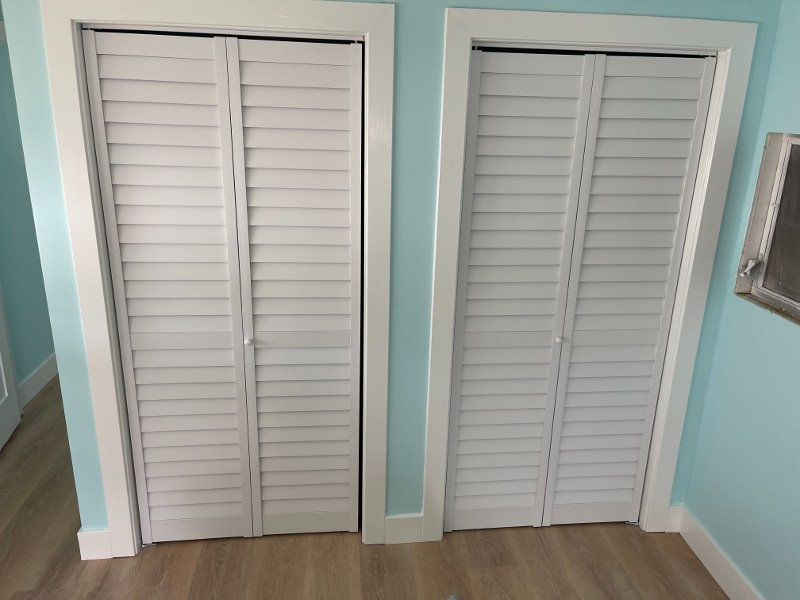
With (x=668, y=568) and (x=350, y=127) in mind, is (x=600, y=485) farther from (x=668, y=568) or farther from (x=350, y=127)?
(x=350, y=127)

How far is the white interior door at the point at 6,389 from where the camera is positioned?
116 inches

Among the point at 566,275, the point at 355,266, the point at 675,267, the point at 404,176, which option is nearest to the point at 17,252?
the point at 355,266

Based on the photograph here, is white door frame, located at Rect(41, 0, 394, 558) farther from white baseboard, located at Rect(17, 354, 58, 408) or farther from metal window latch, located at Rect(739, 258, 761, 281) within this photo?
white baseboard, located at Rect(17, 354, 58, 408)

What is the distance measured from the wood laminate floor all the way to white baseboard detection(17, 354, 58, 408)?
39.1 inches

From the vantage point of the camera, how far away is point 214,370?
2.10m

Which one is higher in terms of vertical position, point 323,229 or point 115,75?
point 115,75

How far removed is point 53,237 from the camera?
6.12 ft

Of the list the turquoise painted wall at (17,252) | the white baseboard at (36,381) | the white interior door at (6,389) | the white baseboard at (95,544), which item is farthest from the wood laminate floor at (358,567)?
the turquoise painted wall at (17,252)

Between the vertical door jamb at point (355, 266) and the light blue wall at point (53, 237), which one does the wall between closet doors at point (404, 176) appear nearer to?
the light blue wall at point (53, 237)

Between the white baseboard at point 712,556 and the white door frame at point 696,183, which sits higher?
the white door frame at point 696,183

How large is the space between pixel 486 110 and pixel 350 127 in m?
0.44

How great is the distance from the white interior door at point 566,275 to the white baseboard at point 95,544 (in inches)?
49.3

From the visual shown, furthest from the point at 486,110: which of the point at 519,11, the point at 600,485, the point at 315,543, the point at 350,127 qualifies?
the point at 315,543

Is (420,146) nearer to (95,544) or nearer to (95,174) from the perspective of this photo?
(95,174)
